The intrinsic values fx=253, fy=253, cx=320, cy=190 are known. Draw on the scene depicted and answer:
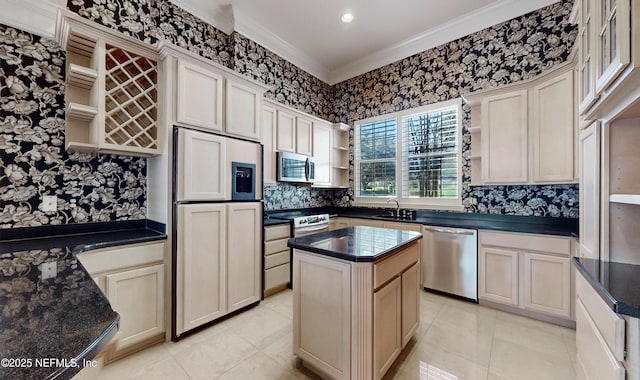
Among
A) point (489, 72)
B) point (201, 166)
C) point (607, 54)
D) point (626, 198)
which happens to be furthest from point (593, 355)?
point (489, 72)

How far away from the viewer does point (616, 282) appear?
1.10 meters

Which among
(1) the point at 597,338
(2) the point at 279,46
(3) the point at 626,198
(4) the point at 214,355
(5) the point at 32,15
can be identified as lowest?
(4) the point at 214,355

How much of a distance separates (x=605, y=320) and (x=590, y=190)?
0.86 meters

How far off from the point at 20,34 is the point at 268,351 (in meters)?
3.29

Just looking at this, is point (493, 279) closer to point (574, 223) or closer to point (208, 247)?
point (574, 223)

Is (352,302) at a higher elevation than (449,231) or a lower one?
lower

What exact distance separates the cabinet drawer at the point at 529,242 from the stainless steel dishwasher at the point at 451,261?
142 millimetres

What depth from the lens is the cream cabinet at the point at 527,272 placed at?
2410mm

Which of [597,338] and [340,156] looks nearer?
[597,338]

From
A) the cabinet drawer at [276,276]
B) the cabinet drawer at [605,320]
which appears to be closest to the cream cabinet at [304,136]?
the cabinet drawer at [276,276]

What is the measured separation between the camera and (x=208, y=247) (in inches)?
95.0

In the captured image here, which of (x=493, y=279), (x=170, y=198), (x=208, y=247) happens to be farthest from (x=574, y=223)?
(x=170, y=198)

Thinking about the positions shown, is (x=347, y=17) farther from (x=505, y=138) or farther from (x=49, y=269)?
(x=49, y=269)

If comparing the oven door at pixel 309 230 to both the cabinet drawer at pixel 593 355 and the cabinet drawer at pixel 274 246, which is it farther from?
the cabinet drawer at pixel 593 355
